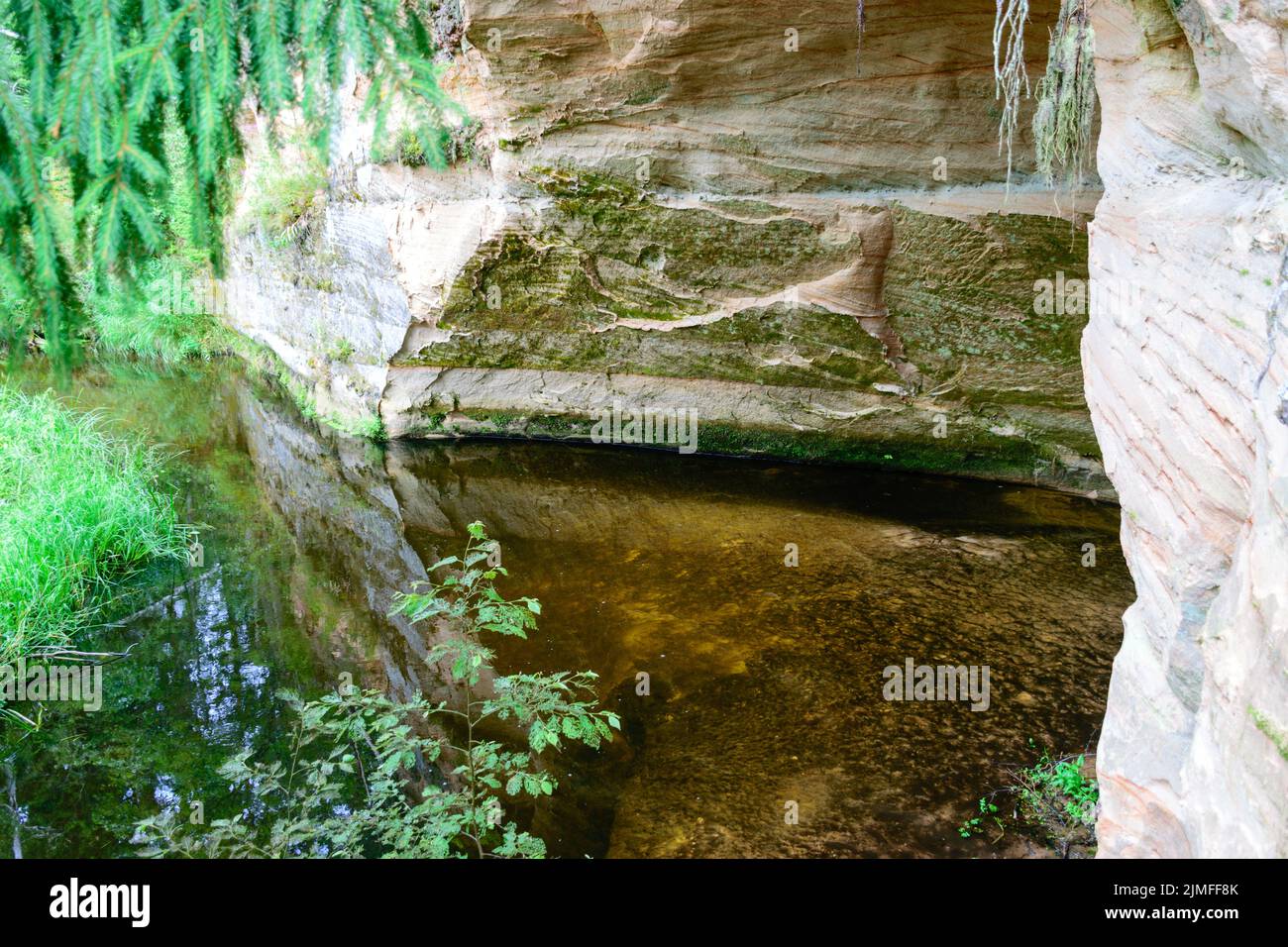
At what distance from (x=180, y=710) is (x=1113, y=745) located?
15.1 feet

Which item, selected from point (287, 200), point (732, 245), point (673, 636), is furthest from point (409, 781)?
point (287, 200)

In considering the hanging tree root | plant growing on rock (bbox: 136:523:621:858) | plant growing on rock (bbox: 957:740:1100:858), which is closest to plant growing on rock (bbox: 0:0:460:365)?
plant growing on rock (bbox: 136:523:621:858)

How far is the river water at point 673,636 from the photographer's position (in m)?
4.09

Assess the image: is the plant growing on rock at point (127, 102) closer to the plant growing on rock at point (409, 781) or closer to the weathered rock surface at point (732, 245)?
the plant growing on rock at point (409, 781)

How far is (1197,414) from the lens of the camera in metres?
2.72

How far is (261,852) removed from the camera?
3504mm

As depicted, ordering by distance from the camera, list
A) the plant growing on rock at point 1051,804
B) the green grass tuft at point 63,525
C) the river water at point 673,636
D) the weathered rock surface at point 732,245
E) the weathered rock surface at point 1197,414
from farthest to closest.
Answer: the weathered rock surface at point 732,245, the green grass tuft at point 63,525, the river water at point 673,636, the plant growing on rock at point 1051,804, the weathered rock surface at point 1197,414

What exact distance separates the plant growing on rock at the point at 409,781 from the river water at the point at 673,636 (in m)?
0.25

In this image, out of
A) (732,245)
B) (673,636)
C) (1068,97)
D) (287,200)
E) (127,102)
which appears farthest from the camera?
(287,200)

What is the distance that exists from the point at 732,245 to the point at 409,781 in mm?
5233

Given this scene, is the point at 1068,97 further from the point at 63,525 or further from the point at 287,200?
the point at 287,200

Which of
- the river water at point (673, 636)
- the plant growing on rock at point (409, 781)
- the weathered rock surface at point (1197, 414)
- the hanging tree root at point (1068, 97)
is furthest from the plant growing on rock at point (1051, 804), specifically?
the hanging tree root at point (1068, 97)

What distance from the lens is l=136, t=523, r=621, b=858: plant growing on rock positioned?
3406 millimetres

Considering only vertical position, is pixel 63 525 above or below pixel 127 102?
below
